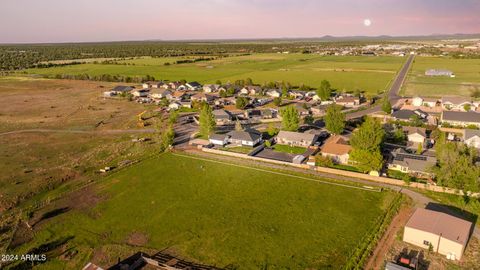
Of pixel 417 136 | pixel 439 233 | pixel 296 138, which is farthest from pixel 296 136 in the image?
pixel 439 233

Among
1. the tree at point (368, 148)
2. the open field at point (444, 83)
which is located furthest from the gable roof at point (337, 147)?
the open field at point (444, 83)

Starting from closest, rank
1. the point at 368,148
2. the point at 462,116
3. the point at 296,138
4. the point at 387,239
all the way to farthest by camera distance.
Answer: the point at 387,239
the point at 368,148
the point at 296,138
the point at 462,116

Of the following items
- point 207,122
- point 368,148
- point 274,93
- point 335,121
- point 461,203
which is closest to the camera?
point 461,203

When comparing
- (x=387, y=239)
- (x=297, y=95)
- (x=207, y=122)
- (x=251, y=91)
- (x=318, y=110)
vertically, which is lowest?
(x=387, y=239)

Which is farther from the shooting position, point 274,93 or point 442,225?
point 274,93

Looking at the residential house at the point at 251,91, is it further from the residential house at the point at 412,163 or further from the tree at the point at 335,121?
the residential house at the point at 412,163

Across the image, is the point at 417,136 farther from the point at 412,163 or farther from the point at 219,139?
the point at 219,139
